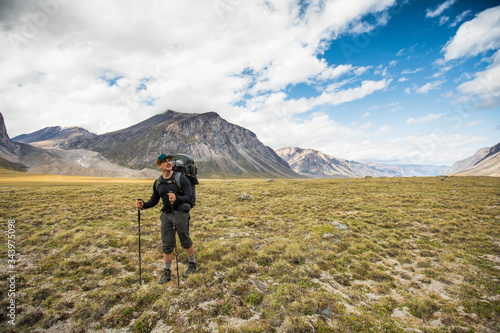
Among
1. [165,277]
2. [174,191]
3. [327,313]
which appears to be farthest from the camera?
[174,191]

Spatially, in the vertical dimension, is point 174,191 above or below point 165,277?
above

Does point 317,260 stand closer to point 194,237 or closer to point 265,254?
point 265,254

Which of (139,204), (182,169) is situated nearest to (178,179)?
(182,169)

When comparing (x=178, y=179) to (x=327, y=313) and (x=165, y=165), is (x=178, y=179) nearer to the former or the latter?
(x=165, y=165)

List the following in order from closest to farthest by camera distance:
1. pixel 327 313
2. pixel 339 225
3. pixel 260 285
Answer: pixel 327 313, pixel 260 285, pixel 339 225

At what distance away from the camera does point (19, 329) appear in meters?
4.47

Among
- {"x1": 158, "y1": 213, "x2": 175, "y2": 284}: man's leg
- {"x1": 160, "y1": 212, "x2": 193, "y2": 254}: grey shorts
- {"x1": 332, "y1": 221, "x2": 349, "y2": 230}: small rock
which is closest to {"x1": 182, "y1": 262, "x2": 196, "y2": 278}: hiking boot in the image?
{"x1": 158, "y1": 213, "x2": 175, "y2": 284}: man's leg

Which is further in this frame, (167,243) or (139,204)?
(167,243)

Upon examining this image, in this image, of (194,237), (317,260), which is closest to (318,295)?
(317,260)

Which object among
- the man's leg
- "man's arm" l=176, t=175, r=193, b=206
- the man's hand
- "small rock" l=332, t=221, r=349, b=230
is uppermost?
"man's arm" l=176, t=175, r=193, b=206

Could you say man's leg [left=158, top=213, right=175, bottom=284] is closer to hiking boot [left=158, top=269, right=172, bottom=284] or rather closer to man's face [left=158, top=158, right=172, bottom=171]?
hiking boot [left=158, top=269, right=172, bottom=284]

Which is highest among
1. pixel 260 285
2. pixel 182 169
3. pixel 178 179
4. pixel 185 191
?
pixel 182 169

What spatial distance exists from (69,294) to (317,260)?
8678 millimetres

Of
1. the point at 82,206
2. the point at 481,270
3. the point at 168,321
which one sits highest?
the point at 82,206
